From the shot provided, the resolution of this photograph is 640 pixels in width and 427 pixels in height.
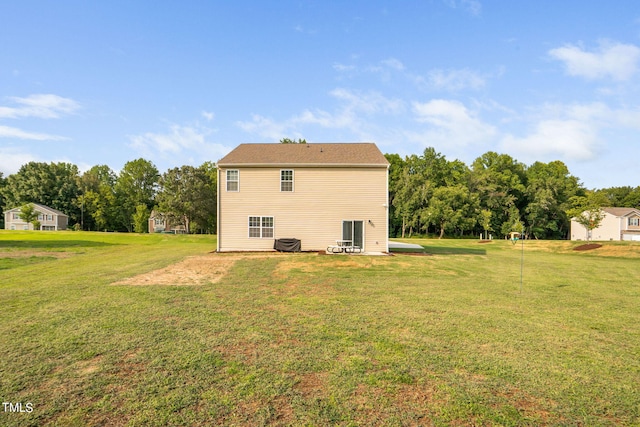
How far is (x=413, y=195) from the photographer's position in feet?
170

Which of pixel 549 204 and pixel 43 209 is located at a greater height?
pixel 549 204

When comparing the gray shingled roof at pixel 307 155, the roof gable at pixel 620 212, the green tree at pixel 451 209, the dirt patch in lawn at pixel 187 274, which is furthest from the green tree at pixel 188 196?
the roof gable at pixel 620 212

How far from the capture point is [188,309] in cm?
679

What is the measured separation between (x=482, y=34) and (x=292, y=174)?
497 inches

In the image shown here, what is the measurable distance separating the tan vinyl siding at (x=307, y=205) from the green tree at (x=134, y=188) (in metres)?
56.3

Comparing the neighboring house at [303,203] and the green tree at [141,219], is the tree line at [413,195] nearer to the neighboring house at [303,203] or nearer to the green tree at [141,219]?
the green tree at [141,219]

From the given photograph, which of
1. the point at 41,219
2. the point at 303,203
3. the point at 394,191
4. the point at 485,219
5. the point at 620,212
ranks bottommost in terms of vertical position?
the point at 41,219

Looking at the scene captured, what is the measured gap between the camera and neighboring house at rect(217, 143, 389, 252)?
→ 18.4 meters

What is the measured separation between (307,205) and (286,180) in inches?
76.2

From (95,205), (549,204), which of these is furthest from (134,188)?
(549,204)

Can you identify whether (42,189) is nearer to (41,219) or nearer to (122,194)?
(41,219)

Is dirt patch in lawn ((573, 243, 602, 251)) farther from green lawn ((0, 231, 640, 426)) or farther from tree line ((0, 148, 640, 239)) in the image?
→ tree line ((0, 148, 640, 239))

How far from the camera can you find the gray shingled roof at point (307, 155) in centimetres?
1853

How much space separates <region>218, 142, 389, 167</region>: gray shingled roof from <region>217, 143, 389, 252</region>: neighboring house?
0.27ft
